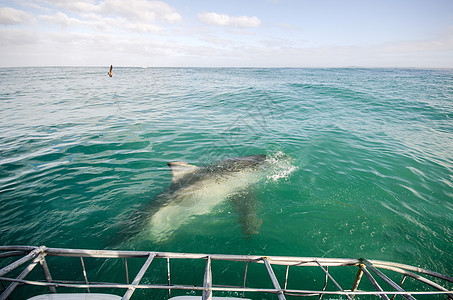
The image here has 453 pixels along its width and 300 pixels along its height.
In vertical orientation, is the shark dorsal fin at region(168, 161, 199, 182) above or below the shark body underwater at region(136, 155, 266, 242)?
above

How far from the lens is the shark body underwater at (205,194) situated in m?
5.87

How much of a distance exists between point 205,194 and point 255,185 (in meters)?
1.96

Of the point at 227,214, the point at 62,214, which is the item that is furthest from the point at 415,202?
the point at 62,214

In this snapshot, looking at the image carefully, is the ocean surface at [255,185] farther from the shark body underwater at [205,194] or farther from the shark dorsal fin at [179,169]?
the shark dorsal fin at [179,169]

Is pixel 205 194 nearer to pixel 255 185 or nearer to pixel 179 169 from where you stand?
pixel 179 169

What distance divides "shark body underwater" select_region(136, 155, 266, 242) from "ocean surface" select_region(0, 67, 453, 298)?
22 cm

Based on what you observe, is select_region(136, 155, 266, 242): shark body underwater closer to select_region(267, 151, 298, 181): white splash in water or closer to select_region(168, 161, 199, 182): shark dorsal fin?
select_region(168, 161, 199, 182): shark dorsal fin

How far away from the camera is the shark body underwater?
587 cm

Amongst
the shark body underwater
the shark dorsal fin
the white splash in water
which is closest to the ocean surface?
the white splash in water

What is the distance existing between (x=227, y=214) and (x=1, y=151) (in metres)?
12.3

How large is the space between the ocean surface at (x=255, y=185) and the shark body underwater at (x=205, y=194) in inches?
8.8

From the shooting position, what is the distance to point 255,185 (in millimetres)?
7621

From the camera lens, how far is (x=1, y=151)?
33.2 feet

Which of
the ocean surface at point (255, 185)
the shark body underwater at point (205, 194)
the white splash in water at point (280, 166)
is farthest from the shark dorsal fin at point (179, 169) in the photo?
the white splash in water at point (280, 166)
